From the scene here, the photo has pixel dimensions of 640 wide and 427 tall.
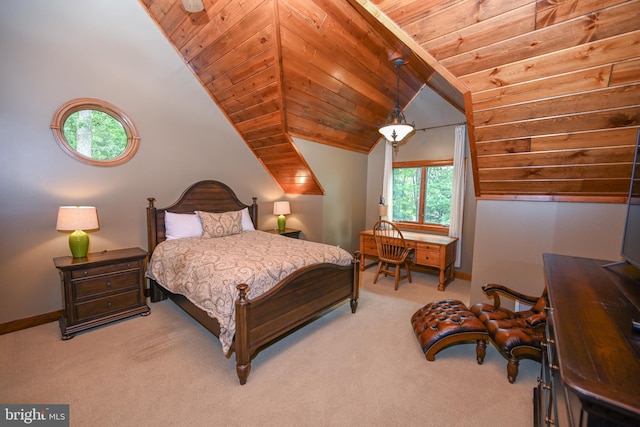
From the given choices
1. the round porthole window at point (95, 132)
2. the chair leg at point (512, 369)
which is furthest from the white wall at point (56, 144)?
the chair leg at point (512, 369)

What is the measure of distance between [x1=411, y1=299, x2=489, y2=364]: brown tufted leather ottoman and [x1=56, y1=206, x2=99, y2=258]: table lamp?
3.17 meters

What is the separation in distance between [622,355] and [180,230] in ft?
12.0

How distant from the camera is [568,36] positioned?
1513mm

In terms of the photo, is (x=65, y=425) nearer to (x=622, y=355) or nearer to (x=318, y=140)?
(x=622, y=355)

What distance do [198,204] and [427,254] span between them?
11.0ft

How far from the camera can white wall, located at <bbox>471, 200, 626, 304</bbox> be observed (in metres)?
2.28

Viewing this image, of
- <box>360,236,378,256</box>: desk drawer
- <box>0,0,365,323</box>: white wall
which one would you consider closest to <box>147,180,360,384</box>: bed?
<box>0,0,365,323</box>: white wall

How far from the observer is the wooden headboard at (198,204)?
321cm

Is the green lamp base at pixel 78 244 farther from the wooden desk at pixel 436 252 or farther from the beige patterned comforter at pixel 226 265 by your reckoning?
the wooden desk at pixel 436 252

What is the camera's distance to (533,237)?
2574 millimetres

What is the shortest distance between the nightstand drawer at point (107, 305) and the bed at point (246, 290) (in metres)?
0.30

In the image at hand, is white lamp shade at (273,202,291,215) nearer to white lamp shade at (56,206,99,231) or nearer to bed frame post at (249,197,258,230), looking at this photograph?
bed frame post at (249,197,258,230)

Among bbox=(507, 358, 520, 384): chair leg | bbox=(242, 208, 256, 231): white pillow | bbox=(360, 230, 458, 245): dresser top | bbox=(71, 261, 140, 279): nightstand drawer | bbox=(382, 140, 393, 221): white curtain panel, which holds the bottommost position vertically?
bbox=(507, 358, 520, 384): chair leg

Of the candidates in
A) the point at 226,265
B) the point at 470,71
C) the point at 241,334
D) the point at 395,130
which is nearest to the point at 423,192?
the point at 395,130
